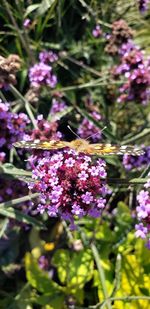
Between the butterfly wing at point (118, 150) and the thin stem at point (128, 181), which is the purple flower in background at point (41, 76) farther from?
the butterfly wing at point (118, 150)

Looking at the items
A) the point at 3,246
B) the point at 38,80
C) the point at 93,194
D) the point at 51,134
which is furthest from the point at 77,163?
the point at 3,246

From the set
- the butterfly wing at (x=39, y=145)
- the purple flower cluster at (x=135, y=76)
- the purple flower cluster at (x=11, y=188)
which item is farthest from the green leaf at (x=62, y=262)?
the butterfly wing at (x=39, y=145)

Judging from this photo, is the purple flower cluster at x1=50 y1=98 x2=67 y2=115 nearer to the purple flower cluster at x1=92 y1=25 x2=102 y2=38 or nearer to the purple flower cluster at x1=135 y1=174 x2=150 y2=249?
the purple flower cluster at x1=92 y1=25 x2=102 y2=38

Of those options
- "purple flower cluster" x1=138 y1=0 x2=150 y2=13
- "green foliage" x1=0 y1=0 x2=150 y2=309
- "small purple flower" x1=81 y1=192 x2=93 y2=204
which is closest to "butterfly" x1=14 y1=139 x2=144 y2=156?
"small purple flower" x1=81 y1=192 x2=93 y2=204

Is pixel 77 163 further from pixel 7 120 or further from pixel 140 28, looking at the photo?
pixel 140 28

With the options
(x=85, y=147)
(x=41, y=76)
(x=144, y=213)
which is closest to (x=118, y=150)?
(x=85, y=147)

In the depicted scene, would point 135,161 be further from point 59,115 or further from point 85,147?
point 85,147
